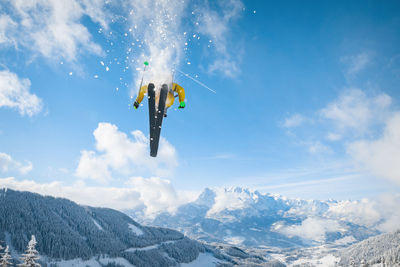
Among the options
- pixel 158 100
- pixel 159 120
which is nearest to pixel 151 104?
pixel 158 100

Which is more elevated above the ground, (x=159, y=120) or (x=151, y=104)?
(x=151, y=104)

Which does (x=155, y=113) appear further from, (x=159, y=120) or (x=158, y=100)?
(x=158, y=100)

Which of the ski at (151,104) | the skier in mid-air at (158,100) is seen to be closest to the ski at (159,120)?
the skier in mid-air at (158,100)

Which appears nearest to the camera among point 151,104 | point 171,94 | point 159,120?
point 151,104

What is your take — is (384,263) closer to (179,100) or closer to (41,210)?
(179,100)

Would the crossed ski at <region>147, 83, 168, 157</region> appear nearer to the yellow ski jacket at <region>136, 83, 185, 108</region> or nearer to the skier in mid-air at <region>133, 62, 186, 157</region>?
the skier in mid-air at <region>133, 62, 186, 157</region>

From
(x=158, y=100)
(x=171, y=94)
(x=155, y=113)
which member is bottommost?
(x=155, y=113)

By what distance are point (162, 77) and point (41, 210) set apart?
243112 millimetres

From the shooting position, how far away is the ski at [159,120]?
1300 centimetres

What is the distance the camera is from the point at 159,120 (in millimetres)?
14266

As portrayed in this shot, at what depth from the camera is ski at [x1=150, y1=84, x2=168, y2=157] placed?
13.0m

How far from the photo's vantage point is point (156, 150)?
16875 millimetres

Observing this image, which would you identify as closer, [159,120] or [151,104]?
[151,104]

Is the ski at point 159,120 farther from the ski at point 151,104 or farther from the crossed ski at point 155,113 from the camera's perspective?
the ski at point 151,104
